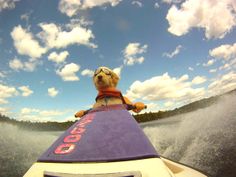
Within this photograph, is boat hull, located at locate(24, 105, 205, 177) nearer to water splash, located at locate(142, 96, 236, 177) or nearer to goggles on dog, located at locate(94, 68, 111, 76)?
water splash, located at locate(142, 96, 236, 177)

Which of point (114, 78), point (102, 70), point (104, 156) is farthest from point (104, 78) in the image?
point (104, 156)

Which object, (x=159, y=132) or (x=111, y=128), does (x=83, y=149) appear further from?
(x=159, y=132)

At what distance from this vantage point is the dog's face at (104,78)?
12.6 feet

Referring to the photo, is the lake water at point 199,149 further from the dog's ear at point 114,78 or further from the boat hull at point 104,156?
the dog's ear at point 114,78

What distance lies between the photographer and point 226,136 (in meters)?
3.58

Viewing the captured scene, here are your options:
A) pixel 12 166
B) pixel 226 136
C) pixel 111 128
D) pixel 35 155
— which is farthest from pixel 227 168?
pixel 35 155

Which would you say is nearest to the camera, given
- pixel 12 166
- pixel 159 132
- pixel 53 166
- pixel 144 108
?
pixel 53 166

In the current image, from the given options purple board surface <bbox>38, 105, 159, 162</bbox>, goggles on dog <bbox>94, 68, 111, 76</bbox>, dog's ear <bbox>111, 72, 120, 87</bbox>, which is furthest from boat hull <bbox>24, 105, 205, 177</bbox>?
dog's ear <bbox>111, 72, 120, 87</bbox>

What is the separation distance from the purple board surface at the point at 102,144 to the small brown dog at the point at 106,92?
126 cm

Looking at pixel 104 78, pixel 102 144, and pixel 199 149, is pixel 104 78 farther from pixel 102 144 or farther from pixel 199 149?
pixel 102 144

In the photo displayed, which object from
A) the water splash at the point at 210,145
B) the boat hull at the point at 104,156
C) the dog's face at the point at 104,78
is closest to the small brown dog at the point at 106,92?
the dog's face at the point at 104,78

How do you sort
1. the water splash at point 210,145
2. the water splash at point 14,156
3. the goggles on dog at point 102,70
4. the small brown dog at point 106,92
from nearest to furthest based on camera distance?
the water splash at point 210,145 → the water splash at point 14,156 → the small brown dog at point 106,92 → the goggles on dog at point 102,70

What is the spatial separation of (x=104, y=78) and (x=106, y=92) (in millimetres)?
320

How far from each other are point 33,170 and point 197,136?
11.3ft
